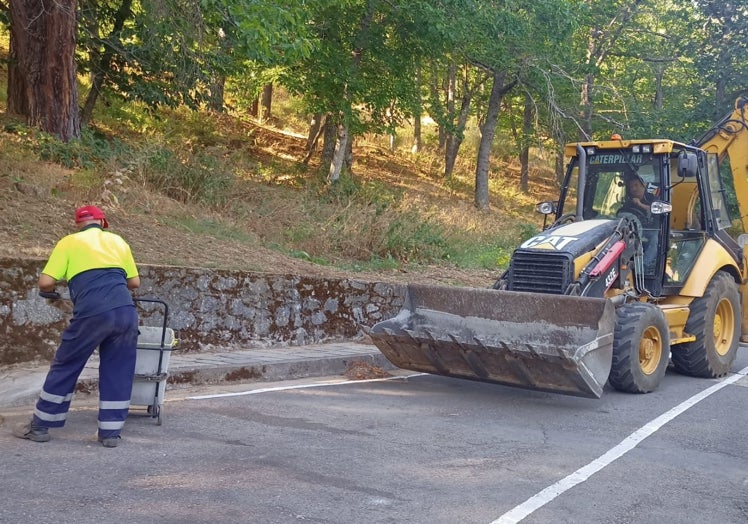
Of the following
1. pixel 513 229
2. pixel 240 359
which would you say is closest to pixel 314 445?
pixel 240 359

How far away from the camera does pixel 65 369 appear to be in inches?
252

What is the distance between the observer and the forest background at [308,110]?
13102 millimetres

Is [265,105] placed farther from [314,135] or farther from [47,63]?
[47,63]

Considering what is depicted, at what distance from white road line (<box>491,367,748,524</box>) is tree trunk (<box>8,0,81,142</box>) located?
1083 centimetres

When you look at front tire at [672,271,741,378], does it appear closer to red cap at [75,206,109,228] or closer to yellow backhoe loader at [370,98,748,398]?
yellow backhoe loader at [370,98,748,398]

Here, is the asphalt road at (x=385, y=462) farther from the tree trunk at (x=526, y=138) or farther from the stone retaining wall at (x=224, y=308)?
the tree trunk at (x=526, y=138)

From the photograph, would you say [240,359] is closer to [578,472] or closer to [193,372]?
[193,372]

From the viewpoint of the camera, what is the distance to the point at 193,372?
895 centimetres

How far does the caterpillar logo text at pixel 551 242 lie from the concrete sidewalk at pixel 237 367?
2.58 metres

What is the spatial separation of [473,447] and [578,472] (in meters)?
0.94

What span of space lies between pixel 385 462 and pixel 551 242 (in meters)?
4.23

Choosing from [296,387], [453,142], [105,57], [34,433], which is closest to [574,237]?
[296,387]

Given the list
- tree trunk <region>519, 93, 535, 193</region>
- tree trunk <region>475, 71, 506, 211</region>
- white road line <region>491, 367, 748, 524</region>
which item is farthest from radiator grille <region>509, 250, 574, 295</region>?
tree trunk <region>519, 93, 535, 193</region>

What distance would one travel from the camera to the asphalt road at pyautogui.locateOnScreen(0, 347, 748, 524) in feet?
16.8
